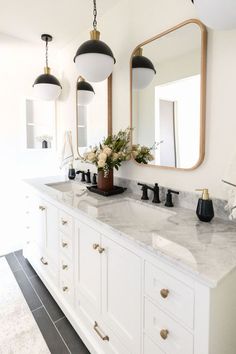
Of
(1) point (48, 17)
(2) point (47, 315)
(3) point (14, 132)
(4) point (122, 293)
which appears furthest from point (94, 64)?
(2) point (47, 315)

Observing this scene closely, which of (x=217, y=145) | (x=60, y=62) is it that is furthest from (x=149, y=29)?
(x=60, y=62)

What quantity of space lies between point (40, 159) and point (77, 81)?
1094 millimetres

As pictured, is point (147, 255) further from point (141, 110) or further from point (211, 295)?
point (141, 110)

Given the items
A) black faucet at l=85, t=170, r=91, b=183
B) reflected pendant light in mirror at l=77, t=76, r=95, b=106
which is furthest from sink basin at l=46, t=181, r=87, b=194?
reflected pendant light in mirror at l=77, t=76, r=95, b=106

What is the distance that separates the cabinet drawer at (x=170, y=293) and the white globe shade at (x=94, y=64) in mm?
1326

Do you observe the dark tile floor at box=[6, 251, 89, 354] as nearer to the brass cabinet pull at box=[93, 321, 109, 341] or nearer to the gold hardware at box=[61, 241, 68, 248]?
the brass cabinet pull at box=[93, 321, 109, 341]

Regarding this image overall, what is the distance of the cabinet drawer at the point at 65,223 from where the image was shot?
1.51 meters

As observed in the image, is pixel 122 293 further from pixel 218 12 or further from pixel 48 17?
pixel 48 17

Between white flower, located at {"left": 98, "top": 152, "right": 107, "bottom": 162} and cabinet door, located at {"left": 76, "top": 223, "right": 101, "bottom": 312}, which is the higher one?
Result: white flower, located at {"left": 98, "top": 152, "right": 107, "bottom": 162}

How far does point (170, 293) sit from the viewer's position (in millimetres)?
832

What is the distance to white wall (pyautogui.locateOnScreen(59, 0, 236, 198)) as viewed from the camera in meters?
Result: 1.21

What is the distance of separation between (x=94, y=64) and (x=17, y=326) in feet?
6.50

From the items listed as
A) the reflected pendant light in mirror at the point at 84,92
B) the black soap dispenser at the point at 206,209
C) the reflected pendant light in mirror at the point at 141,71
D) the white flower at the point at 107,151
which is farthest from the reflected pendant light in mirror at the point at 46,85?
the black soap dispenser at the point at 206,209

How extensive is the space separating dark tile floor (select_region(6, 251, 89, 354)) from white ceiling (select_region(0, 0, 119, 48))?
8.22ft
